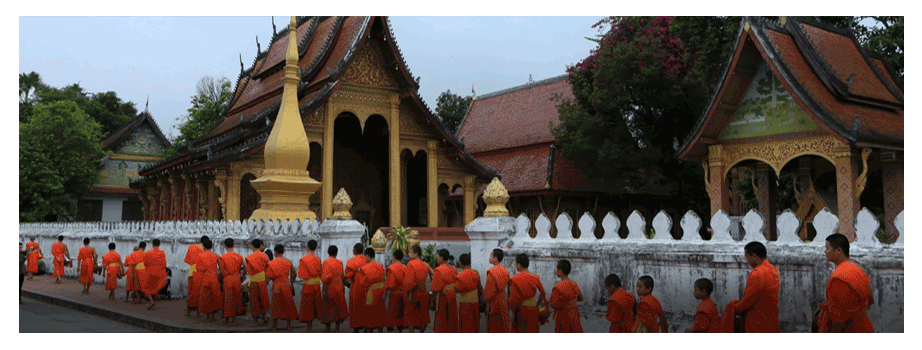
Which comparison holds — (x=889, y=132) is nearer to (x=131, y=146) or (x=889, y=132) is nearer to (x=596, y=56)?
(x=596, y=56)

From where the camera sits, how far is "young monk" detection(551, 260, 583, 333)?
261 inches

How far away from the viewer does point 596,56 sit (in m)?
21.7

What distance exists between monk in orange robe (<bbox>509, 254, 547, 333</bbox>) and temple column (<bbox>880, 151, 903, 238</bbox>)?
9031mm

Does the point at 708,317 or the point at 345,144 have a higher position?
the point at 345,144

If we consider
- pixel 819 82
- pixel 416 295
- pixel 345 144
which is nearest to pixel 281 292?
pixel 416 295

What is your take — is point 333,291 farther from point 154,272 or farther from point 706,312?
point 154,272

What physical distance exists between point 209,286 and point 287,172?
11.9 feet

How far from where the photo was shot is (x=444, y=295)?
7.81 metres

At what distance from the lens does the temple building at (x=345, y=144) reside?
18078mm

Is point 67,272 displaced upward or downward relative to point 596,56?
downward

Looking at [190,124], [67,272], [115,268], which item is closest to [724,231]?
[115,268]

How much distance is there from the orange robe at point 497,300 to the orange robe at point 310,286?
256cm

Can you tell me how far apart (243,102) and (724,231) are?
18.7 meters

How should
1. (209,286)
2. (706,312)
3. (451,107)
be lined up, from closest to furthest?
1. (706,312)
2. (209,286)
3. (451,107)
